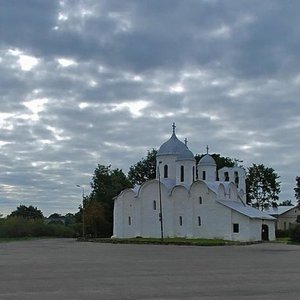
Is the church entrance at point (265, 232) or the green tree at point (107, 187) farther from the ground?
the green tree at point (107, 187)

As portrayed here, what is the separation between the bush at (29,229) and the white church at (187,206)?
742 inches

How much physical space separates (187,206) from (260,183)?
3163 cm

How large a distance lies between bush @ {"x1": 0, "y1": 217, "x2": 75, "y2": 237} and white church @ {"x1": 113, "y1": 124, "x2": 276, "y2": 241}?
1884cm

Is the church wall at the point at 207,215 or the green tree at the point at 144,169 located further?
the green tree at the point at 144,169

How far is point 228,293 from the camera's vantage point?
1557 centimetres

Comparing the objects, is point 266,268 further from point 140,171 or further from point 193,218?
point 140,171

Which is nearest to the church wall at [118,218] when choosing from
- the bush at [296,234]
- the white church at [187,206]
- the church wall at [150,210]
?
the white church at [187,206]

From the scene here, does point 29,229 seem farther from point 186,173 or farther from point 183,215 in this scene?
point 186,173

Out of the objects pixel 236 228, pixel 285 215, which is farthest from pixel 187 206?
pixel 285 215

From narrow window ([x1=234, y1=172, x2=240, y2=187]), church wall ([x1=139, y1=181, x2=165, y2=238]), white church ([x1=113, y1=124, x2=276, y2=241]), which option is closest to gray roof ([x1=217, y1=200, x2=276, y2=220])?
white church ([x1=113, y1=124, x2=276, y2=241])

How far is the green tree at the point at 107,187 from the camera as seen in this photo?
308ft

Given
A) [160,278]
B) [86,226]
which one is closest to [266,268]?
[160,278]

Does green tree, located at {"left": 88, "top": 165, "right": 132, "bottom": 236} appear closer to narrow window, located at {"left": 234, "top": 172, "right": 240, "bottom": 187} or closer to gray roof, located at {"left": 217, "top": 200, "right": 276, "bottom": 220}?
narrow window, located at {"left": 234, "top": 172, "right": 240, "bottom": 187}

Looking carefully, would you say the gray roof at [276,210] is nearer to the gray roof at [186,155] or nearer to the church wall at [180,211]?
the gray roof at [186,155]
